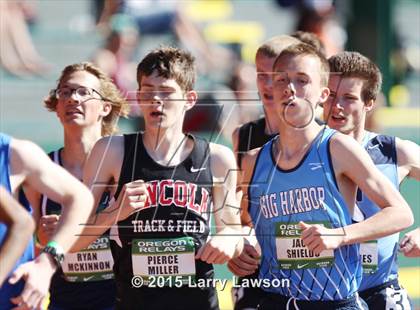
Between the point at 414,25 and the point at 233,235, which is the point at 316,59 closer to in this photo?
the point at 233,235

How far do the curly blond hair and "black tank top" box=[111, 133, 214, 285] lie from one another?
78 cm

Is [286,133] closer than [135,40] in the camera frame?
Yes

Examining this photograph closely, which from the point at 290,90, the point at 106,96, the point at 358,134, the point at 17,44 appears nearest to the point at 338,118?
the point at 358,134

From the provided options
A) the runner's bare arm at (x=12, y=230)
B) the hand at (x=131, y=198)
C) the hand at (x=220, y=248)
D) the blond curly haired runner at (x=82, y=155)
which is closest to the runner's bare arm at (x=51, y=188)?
the runner's bare arm at (x=12, y=230)

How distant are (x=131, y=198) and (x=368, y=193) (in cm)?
109

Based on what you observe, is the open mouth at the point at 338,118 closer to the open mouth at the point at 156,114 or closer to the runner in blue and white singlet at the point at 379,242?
the runner in blue and white singlet at the point at 379,242

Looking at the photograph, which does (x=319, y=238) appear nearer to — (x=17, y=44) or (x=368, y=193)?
(x=368, y=193)

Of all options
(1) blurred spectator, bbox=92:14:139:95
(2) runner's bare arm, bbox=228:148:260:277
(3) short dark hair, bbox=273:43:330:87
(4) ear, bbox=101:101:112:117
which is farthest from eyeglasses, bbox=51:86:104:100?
(1) blurred spectator, bbox=92:14:139:95

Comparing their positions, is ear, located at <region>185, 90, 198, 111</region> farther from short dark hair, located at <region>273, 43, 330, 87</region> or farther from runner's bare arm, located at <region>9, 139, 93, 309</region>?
runner's bare arm, located at <region>9, 139, 93, 309</region>

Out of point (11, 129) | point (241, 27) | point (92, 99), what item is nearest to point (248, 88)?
point (11, 129)

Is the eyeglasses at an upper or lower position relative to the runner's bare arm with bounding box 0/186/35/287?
upper

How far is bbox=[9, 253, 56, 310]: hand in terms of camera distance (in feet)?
13.5

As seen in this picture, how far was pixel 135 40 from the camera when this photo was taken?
1283 cm

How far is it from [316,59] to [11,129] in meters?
6.44
